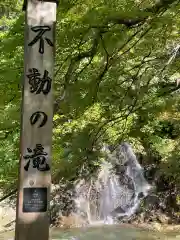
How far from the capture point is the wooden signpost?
322 cm

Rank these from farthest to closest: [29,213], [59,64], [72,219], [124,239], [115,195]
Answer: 1. [115,195]
2. [72,219]
3. [124,239]
4. [59,64]
5. [29,213]

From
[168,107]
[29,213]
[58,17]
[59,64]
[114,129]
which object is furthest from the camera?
[114,129]

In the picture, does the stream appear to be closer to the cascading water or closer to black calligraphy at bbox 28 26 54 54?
the cascading water

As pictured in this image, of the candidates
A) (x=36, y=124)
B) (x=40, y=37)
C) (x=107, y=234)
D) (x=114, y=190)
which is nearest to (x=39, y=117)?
(x=36, y=124)

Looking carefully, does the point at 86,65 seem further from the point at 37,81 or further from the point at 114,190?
the point at 114,190

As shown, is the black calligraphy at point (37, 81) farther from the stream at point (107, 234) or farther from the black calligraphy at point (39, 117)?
the stream at point (107, 234)

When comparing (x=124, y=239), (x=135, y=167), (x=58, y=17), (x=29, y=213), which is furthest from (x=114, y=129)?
(x=135, y=167)

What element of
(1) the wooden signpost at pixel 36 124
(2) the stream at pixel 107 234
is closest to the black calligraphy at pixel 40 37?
(1) the wooden signpost at pixel 36 124

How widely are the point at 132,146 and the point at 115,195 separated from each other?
5.24ft

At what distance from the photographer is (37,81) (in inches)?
135

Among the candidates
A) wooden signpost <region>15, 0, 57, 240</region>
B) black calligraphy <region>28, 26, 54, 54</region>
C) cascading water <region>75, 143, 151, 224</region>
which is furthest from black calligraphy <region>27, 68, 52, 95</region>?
cascading water <region>75, 143, 151, 224</region>

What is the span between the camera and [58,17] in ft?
13.6

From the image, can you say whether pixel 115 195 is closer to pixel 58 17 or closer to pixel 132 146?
pixel 132 146

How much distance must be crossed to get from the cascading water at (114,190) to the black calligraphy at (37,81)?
8.11m
